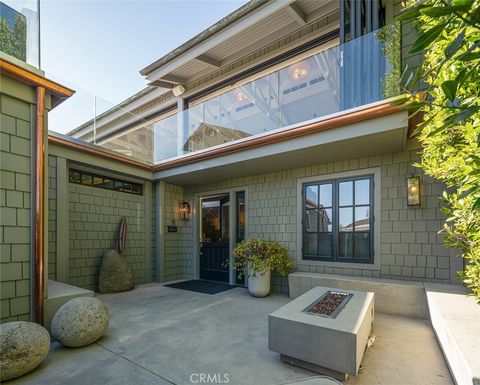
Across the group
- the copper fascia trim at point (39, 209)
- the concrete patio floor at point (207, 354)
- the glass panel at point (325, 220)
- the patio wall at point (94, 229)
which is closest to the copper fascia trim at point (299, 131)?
the patio wall at point (94, 229)

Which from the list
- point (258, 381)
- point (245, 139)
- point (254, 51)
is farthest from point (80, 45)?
point (258, 381)

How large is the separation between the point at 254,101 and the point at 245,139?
0.95 meters

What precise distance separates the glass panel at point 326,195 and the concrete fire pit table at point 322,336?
2.46 metres

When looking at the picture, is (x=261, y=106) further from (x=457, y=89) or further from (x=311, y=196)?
(x=457, y=89)

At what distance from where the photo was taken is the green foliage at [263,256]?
513 centimetres

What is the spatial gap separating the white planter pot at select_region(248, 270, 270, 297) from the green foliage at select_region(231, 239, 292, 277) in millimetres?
84

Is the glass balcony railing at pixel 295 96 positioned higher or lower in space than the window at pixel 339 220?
higher

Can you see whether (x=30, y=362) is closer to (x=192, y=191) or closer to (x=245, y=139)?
(x=245, y=139)

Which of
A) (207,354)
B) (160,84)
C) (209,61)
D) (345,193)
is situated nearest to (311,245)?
(345,193)

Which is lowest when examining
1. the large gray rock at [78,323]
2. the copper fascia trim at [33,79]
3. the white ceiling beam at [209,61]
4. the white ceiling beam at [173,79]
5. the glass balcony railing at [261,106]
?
the large gray rock at [78,323]

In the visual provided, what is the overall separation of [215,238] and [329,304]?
164 inches

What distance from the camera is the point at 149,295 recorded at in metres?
5.30

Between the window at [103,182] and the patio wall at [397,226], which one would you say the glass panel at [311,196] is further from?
the window at [103,182]

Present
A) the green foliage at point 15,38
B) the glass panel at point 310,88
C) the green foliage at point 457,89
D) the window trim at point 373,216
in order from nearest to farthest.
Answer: the green foliage at point 457,89
the green foliage at point 15,38
the glass panel at point 310,88
the window trim at point 373,216
